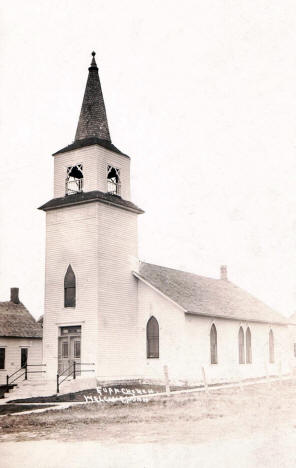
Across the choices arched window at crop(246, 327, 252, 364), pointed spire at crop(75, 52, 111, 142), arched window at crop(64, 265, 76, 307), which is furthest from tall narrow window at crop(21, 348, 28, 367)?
pointed spire at crop(75, 52, 111, 142)

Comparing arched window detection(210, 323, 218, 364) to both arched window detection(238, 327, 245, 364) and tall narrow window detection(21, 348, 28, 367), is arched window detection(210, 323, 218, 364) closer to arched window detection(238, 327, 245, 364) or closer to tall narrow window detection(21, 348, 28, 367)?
arched window detection(238, 327, 245, 364)

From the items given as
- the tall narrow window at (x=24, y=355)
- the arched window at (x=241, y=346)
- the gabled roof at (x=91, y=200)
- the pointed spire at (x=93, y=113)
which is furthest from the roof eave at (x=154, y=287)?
the tall narrow window at (x=24, y=355)

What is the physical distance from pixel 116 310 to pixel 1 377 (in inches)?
604

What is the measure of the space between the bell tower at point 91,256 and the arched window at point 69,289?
3 cm

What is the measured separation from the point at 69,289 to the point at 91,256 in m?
2.16

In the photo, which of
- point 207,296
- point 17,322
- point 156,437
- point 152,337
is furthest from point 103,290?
point 17,322

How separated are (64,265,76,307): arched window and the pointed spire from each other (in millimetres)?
6786

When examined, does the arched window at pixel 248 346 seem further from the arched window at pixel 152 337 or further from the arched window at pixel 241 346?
the arched window at pixel 152 337

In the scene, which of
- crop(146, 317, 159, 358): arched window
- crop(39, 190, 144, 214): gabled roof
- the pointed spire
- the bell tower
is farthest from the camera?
the pointed spire

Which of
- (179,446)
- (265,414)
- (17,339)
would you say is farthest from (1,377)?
(179,446)

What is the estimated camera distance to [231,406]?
66.5 feet

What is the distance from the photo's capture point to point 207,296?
117 feet

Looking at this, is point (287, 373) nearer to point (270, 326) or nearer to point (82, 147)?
point (270, 326)

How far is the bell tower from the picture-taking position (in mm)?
28562
